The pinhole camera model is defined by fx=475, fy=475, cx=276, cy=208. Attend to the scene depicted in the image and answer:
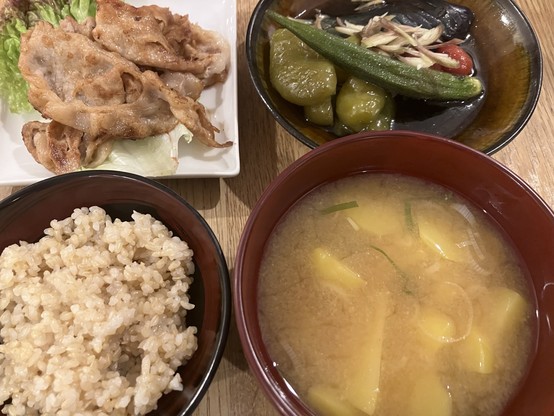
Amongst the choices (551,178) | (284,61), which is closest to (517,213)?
(551,178)

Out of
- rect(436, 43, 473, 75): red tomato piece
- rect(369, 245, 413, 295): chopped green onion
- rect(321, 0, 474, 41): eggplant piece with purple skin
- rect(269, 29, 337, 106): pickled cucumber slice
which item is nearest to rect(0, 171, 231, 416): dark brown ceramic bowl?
rect(369, 245, 413, 295): chopped green onion

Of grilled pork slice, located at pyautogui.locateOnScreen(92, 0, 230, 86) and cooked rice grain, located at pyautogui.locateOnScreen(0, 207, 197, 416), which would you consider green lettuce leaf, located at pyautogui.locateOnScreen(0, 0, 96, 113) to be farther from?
cooked rice grain, located at pyautogui.locateOnScreen(0, 207, 197, 416)

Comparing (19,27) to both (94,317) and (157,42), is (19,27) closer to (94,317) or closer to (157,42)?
(157,42)

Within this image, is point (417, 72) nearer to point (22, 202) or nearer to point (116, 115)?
point (116, 115)

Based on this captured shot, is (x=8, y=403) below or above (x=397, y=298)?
below

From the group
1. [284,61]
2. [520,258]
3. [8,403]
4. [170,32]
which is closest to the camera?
[8,403]
